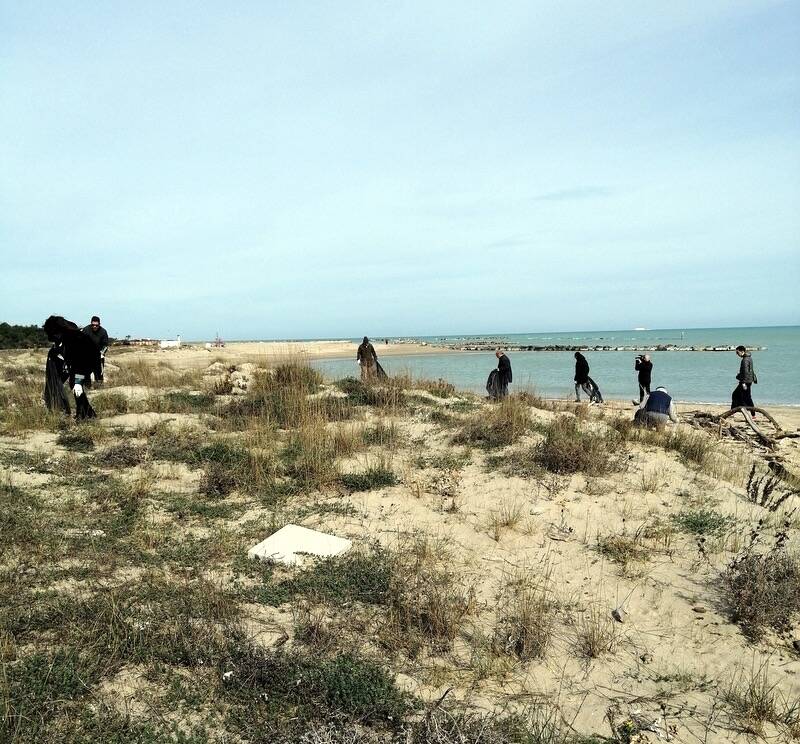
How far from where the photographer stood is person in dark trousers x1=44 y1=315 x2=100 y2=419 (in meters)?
8.60

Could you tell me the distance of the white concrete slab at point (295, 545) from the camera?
4477 millimetres

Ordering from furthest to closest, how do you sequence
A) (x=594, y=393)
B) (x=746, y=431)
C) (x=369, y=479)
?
1. (x=594, y=393)
2. (x=746, y=431)
3. (x=369, y=479)

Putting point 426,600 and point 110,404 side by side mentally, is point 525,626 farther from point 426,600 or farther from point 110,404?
point 110,404

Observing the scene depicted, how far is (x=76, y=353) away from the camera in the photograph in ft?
28.3

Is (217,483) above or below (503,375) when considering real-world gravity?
below

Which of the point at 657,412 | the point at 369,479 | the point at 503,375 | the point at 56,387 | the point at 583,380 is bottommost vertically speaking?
the point at 369,479

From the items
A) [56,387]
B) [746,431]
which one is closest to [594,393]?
[746,431]

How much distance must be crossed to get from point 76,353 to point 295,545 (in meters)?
6.10

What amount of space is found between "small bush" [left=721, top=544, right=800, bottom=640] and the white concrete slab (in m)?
2.98

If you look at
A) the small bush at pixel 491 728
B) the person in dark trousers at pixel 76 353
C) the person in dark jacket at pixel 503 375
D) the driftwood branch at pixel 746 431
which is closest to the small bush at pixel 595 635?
the small bush at pixel 491 728

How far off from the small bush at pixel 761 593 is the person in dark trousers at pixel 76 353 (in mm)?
Result: 8780

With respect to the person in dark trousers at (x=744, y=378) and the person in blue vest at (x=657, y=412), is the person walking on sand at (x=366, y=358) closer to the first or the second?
the person in blue vest at (x=657, y=412)

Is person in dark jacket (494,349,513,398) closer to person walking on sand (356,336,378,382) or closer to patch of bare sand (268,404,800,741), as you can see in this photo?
person walking on sand (356,336,378,382)

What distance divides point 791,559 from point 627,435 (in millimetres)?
3654
